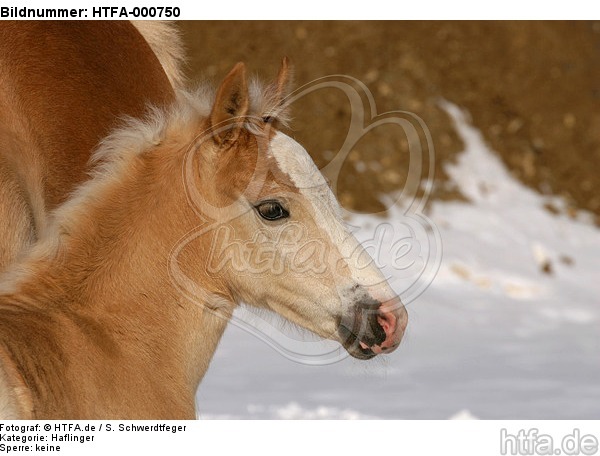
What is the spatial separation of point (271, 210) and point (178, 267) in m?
0.36

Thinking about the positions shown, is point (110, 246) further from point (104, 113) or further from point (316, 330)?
point (104, 113)

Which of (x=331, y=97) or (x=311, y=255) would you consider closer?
(x=311, y=255)

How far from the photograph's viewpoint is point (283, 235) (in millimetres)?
3373

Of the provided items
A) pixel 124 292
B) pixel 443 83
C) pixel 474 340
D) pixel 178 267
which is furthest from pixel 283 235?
pixel 443 83

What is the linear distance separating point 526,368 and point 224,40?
5590 millimetres

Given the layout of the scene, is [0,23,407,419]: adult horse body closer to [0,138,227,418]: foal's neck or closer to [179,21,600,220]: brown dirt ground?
[0,138,227,418]: foal's neck

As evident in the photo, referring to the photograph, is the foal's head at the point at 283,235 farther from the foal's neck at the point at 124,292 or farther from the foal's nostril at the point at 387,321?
the foal's neck at the point at 124,292

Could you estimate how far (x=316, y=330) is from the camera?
136 inches

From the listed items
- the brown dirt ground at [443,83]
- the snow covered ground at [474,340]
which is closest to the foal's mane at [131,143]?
the snow covered ground at [474,340]

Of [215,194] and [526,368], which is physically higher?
[526,368]

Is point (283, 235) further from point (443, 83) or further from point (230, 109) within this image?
point (443, 83)

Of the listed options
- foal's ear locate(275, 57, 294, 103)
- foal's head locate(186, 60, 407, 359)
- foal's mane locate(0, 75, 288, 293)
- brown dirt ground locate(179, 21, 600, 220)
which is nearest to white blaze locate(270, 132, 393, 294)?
foal's head locate(186, 60, 407, 359)

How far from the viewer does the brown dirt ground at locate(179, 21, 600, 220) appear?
10.8 metres
